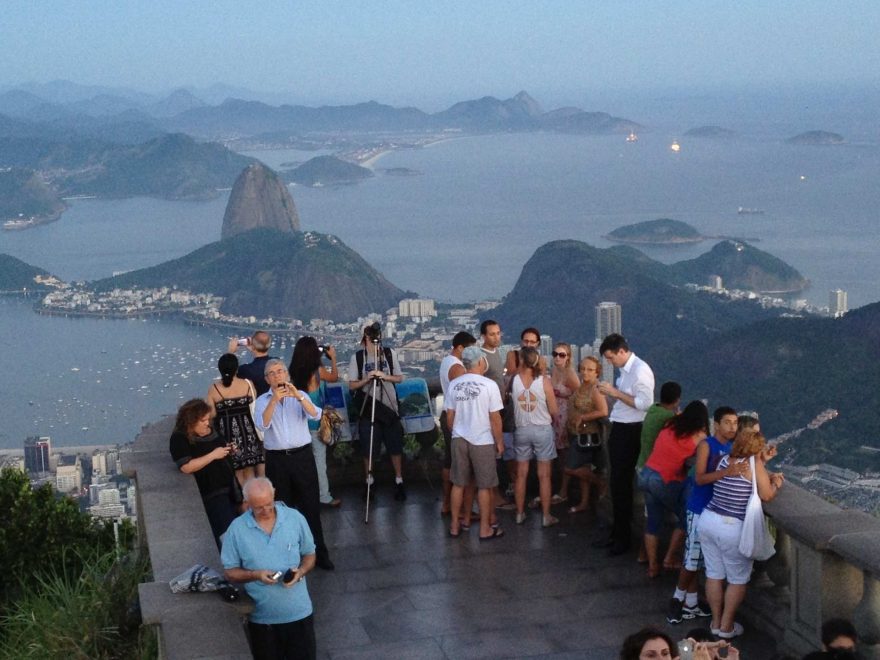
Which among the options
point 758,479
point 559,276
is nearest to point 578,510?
point 758,479

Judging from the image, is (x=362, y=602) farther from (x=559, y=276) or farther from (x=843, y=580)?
(x=559, y=276)

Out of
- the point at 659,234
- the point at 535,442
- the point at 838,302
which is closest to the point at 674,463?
the point at 535,442

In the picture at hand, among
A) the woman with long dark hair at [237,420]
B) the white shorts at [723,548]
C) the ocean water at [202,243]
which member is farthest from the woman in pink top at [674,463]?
the ocean water at [202,243]

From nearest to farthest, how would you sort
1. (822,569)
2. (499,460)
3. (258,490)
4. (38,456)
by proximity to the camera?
1. (258,490)
2. (822,569)
3. (499,460)
4. (38,456)

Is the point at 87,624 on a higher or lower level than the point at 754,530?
lower

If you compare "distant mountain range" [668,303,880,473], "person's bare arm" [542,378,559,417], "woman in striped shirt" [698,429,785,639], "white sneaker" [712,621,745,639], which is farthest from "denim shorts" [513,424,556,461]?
"distant mountain range" [668,303,880,473]

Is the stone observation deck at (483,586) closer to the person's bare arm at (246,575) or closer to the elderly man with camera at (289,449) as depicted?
the person's bare arm at (246,575)

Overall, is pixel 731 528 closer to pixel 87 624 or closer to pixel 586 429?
pixel 586 429
